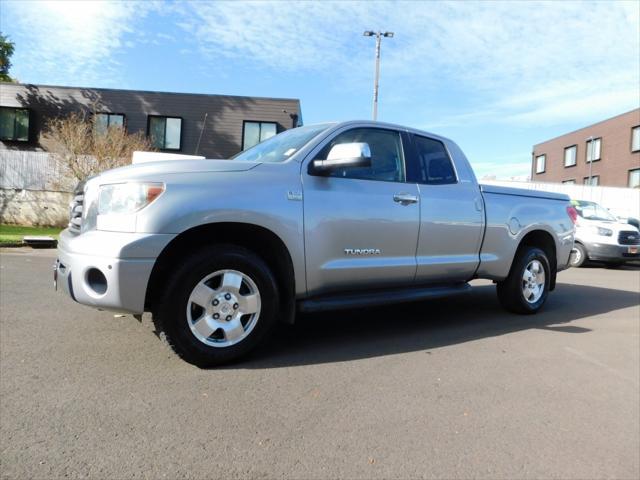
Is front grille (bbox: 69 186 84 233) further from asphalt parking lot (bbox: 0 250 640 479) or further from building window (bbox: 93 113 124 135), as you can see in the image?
building window (bbox: 93 113 124 135)

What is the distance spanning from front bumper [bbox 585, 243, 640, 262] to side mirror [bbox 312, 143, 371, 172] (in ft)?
34.3

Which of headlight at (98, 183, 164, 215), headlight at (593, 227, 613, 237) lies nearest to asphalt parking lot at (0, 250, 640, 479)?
headlight at (98, 183, 164, 215)

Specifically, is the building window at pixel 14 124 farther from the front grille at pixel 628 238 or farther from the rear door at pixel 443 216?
the front grille at pixel 628 238

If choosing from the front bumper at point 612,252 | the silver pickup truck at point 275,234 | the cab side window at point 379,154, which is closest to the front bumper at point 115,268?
the silver pickup truck at point 275,234

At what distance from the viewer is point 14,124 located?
80.0 ft

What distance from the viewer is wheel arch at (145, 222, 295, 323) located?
3441 millimetres

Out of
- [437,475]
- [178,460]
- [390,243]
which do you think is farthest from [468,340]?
[178,460]

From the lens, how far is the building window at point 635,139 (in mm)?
33031

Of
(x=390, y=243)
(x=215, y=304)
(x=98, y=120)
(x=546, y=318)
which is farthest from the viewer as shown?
(x=98, y=120)

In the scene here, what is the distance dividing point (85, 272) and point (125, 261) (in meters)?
0.32

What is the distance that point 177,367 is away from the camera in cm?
347

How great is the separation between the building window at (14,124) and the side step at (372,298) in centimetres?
2561

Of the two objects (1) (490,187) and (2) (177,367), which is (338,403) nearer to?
(2) (177,367)

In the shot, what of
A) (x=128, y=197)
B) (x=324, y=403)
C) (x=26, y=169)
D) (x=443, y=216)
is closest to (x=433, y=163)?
(x=443, y=216)
